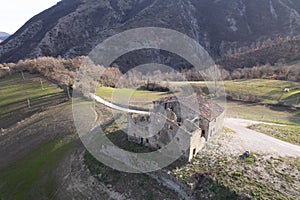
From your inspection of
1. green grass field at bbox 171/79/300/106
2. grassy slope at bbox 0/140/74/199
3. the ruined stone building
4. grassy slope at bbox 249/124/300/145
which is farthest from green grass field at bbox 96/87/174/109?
grassy slope at bbox 249/124/300/145

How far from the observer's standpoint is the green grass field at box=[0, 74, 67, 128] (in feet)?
197

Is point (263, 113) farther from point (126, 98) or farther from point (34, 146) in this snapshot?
point (34, 146)

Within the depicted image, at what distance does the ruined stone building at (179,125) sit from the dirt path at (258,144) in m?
3.39

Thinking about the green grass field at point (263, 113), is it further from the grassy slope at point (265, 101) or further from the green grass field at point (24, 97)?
the green grass field at point (24, 97)

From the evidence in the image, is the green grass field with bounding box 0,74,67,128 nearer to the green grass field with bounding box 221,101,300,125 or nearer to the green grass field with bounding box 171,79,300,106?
the green grass field with bounding box 171,79,300,106

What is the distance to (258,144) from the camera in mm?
34906

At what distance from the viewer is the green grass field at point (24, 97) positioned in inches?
2359

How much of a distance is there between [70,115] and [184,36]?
5730 inches

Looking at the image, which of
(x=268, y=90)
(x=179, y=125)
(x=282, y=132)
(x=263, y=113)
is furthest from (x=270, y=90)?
(x=179, y=125)

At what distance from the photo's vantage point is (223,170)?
28859mm

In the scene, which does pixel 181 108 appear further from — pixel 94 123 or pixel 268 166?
pixel 94 123

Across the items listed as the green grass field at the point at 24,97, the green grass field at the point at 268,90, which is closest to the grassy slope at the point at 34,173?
the green grass field at the point at 24,97

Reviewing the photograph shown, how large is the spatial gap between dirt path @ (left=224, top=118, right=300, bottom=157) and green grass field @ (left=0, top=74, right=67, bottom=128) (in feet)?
150

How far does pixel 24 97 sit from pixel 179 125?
5624 cm
